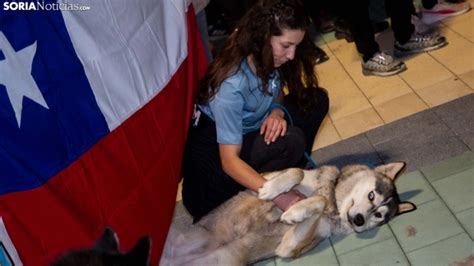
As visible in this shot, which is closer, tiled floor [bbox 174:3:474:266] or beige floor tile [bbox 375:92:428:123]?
tiled floor [bbox 174:3:474:266]

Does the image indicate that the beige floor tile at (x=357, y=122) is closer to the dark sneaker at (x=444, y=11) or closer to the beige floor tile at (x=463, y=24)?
the beige floor tile at (x=463, y=24)

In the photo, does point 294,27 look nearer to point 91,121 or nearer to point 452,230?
point 91,121

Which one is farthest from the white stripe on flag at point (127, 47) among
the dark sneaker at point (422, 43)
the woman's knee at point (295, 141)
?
the dark sneaker at point (422, 43)

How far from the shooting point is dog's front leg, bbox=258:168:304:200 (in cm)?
272

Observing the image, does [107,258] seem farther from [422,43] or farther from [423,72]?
[422,43]

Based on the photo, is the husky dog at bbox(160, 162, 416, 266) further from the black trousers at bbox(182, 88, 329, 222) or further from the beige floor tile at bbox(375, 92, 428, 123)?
the beige floor tile at bbox(375, 92, 428, 123)

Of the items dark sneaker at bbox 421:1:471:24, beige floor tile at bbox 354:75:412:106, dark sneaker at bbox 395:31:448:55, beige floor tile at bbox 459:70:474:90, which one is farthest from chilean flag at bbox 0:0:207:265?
dark sneaker at bbox 421:1:471:24

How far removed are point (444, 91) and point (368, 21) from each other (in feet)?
3.13

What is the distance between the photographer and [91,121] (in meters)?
2.31

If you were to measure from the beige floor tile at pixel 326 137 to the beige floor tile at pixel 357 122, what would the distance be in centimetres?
4

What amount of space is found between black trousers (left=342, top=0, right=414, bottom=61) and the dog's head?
164cm

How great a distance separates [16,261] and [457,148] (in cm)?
253

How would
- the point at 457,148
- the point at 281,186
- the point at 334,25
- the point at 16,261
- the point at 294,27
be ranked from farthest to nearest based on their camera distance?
the point at 334,25 < the point at 457,148 < the point at 281,186 < the point at 294,27 < the point at 16,261

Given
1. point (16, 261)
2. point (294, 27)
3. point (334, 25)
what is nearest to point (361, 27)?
point (334, 25)
